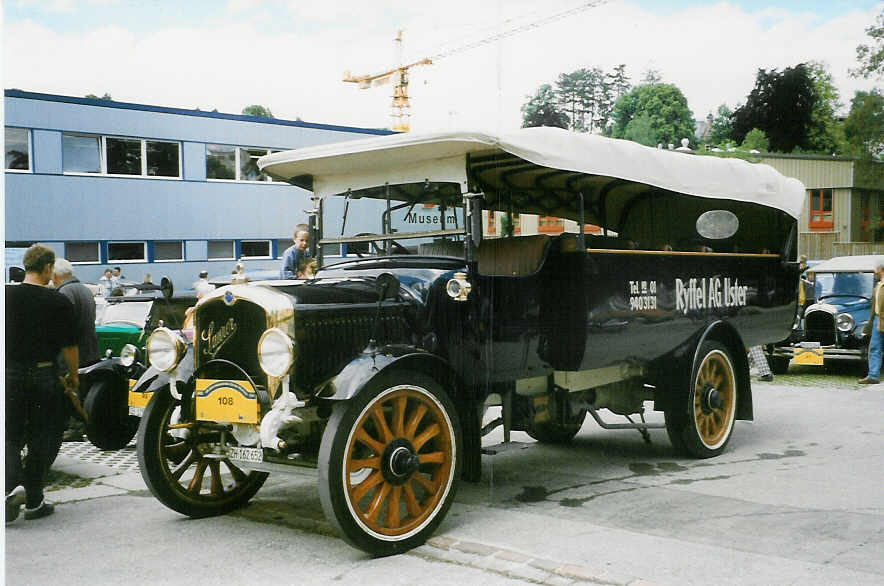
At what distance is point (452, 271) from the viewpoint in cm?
549

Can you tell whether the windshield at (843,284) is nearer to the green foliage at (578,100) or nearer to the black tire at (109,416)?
the green foliage at (578,100)

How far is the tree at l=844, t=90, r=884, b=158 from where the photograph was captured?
7.06 m

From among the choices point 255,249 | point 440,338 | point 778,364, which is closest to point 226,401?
point 440,338

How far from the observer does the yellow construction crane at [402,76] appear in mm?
6570

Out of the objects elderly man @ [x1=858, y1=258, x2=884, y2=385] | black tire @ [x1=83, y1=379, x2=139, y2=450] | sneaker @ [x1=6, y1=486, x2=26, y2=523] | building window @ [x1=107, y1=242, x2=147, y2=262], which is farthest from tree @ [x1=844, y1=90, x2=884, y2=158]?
sneaker @ [x1=6, y1=486, x2=26, y2=523]

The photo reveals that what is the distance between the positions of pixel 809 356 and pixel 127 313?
909 centimetres

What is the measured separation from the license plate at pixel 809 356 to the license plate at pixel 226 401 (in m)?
9.65

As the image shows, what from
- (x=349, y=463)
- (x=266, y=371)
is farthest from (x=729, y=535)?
(x=266, y=371)

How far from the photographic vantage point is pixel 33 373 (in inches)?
218

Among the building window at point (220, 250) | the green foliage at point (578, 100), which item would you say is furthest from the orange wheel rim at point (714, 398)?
the building window at point (220, 250)

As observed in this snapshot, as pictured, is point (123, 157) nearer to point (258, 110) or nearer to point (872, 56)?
point (258, 110)

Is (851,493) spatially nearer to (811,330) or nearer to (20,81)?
(20,81)

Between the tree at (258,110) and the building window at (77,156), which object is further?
the tree at (258,110)

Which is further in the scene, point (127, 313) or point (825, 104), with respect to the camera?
point (127, 313)
